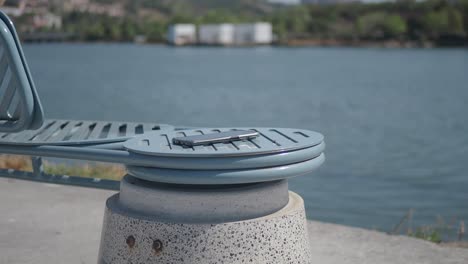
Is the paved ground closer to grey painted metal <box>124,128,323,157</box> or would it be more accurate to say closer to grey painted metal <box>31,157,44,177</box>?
grey painted metal <box>31,157,44,177</box>

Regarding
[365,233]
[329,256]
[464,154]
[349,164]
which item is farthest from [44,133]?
[464,154]

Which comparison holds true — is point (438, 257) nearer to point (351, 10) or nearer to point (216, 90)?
point (216, 90)

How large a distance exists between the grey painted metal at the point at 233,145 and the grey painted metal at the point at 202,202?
156 millimetres

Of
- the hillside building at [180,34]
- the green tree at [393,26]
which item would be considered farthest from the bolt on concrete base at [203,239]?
the hillside building at [180,34]

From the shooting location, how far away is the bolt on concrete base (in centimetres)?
262

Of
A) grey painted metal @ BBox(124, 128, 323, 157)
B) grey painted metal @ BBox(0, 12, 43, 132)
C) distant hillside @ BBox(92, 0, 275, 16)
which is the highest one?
grey painted metal @ BBox(0, 12, 43, 132)

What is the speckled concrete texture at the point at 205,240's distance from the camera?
262 cm

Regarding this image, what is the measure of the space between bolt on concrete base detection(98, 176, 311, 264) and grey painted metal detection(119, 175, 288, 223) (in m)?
0.03

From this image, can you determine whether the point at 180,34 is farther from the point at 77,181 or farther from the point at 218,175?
the point at 218,175

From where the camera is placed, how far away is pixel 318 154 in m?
2.86

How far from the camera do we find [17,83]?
9.32 feet

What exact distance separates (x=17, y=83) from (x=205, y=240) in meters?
1.05

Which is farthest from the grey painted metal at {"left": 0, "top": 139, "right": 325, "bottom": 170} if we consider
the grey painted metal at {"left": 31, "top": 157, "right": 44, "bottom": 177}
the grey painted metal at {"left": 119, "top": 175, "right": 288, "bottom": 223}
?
the grey painted metal at {"left": 31, "top": 157, "right": 44, "bottom": 177}

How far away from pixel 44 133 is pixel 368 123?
754 inches
